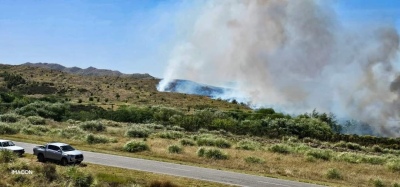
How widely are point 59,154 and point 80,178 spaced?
7.25 meters

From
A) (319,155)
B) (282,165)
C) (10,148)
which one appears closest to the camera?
(10,148)

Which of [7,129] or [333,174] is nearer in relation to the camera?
[333,174]

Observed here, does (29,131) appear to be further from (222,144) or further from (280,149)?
(280,149)

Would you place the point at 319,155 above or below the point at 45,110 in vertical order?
below

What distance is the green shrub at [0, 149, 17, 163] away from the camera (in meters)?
32.0

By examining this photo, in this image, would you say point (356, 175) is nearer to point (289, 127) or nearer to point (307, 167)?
point (307, 167)

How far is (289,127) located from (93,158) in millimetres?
51647

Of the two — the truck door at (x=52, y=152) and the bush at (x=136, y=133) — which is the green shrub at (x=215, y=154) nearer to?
the truck door at (x=52, y=152)

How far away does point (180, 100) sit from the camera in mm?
132500

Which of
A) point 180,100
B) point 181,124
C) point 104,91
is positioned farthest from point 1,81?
point 181,124

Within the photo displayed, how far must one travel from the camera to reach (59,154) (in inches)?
1319

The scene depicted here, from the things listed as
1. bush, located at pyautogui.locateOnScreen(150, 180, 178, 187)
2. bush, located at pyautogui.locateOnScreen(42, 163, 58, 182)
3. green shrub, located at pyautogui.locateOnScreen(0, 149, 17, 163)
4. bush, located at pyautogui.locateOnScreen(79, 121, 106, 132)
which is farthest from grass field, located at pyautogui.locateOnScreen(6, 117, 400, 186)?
bush, located at pyautogui.locateOnScreen(42, 163, 58, 182)

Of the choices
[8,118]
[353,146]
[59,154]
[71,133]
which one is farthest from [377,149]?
[8,118]

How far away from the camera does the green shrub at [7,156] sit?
105 ft
